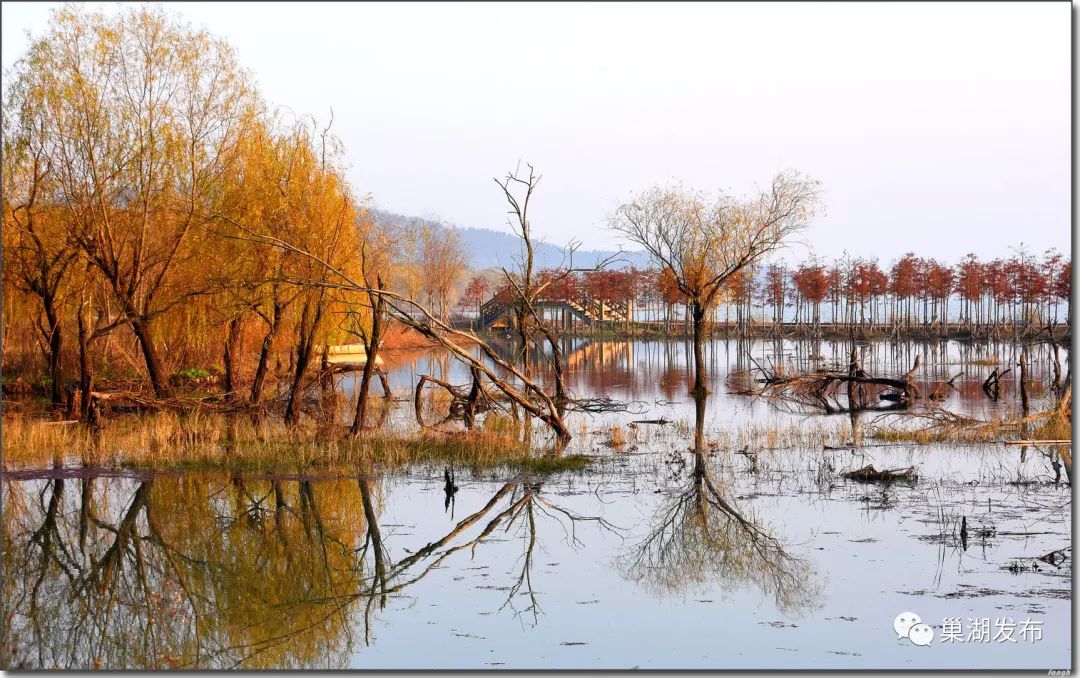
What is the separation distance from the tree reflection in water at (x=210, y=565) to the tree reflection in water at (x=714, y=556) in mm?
916


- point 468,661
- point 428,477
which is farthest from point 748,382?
point 468,661

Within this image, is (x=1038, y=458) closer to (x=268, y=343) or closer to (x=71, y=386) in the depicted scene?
(x=268, y=343)

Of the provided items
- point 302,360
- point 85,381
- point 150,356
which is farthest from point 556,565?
point 150,356

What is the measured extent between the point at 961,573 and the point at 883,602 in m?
1.05

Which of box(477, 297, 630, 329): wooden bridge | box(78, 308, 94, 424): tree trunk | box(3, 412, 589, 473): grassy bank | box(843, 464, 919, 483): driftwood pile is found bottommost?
box(843, 464, 919, 483): driftwood pile

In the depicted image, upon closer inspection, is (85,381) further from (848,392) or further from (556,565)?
(848,392)

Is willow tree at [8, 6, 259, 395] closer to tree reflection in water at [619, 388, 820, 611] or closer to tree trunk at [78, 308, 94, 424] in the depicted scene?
tree trunk at [78, 308, 94, 424]

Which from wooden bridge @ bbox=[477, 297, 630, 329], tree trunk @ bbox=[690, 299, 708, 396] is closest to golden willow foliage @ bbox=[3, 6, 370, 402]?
tree trunk @ bbox=[690, 299, 708, 396]

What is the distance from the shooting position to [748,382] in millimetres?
30703

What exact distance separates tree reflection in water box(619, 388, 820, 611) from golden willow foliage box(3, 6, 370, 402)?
998 cm

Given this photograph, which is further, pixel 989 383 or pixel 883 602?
pixel 989 383

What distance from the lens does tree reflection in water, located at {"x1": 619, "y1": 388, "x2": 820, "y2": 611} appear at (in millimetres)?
9578

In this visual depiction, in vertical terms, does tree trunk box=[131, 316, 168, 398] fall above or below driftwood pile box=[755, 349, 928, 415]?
above

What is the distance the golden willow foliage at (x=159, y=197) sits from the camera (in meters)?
20.8
